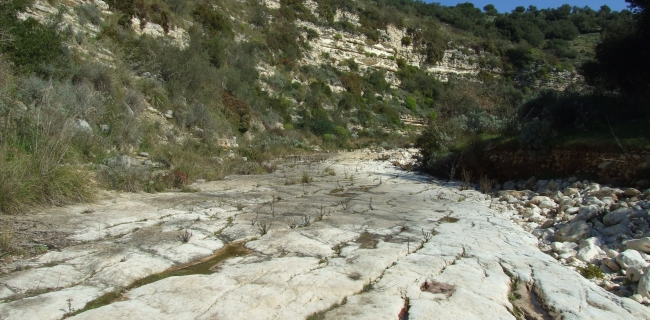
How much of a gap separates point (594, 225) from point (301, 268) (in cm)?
388

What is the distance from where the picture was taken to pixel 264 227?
4.80 meters

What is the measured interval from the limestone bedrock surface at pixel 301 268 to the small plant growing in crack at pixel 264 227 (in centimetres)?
4

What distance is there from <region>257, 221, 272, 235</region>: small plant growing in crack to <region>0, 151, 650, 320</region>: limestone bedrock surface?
0.12ft

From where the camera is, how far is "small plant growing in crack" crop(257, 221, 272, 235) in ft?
15.6

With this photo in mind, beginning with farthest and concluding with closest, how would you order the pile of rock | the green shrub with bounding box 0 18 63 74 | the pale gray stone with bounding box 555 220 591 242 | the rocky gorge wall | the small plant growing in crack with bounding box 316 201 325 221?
the green shrub with bounding box 0 18 63 74, the rocky gorge wall, the small plant growing in crack with bounding box 316 201 325 221, the pale gray stone with bounding box 555 220 591 242, the pile of rock

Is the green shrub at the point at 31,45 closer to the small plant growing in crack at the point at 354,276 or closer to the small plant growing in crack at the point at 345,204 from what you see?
the small plant growing in crack at the point at 345,204

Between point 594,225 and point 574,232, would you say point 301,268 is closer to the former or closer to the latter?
point 574,232

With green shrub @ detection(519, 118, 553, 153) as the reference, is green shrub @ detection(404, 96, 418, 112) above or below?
above

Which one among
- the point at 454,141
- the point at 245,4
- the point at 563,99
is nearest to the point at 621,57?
the point at 563,99

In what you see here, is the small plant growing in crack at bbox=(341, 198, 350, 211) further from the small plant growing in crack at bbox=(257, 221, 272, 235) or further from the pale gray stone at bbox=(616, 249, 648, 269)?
the pale gray stone at bbox=(616, 249, 648, 269)

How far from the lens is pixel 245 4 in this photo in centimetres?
2694

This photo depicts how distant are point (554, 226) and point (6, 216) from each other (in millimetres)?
6255

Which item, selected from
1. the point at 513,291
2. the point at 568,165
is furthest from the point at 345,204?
the point at 568,165

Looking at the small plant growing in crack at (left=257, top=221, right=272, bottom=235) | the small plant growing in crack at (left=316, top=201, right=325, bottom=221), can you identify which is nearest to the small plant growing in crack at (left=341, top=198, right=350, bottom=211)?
the small plant growing in crack at (left=316, top=201, right=325, bottom=221)
